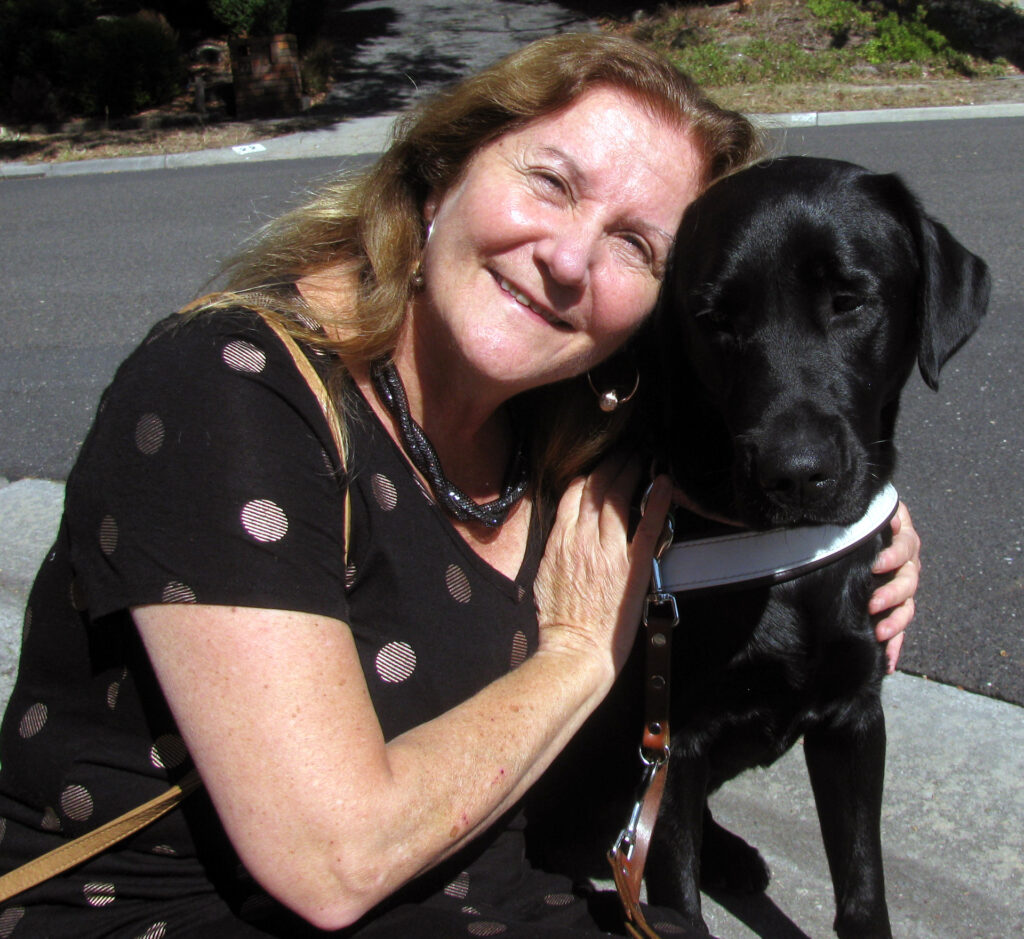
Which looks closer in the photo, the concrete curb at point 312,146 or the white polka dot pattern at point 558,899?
the white polka dot pattern at point 558,899

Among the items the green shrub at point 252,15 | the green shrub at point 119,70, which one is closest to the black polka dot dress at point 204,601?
the green shrub at point 119,70

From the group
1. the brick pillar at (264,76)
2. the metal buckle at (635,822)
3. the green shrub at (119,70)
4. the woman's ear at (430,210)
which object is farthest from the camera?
the green shrub at (119,70)

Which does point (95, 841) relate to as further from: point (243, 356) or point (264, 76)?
point (264, 76)

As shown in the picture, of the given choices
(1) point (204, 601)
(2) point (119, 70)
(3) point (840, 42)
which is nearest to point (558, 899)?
(1) point (204, 601)

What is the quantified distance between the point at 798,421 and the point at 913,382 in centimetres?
306

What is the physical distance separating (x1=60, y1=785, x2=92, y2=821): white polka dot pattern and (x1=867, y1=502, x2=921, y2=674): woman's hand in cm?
141

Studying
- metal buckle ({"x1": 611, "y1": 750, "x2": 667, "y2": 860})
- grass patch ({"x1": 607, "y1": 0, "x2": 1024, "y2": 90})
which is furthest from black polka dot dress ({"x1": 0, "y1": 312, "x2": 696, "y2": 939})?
grass patch ({"x1": 607, "y1": 0, "x2": 1024, "y2": 90})

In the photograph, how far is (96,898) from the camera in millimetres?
1502

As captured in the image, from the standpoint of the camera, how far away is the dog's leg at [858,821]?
1.99 metres

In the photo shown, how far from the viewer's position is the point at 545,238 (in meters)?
1.69

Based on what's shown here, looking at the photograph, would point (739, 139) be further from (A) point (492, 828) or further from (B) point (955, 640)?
(B) point (955, 640)

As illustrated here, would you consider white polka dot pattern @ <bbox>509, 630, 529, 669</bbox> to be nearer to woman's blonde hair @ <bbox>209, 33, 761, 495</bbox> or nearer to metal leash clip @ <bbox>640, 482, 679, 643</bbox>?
metal leash clip @ <bbox>640, 482, 679, 643</bbox>

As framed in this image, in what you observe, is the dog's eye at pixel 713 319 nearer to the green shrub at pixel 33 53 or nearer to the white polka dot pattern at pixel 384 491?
the white polka dot pattern at pixel 384 491

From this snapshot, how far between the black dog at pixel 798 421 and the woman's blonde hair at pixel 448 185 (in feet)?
0.55
